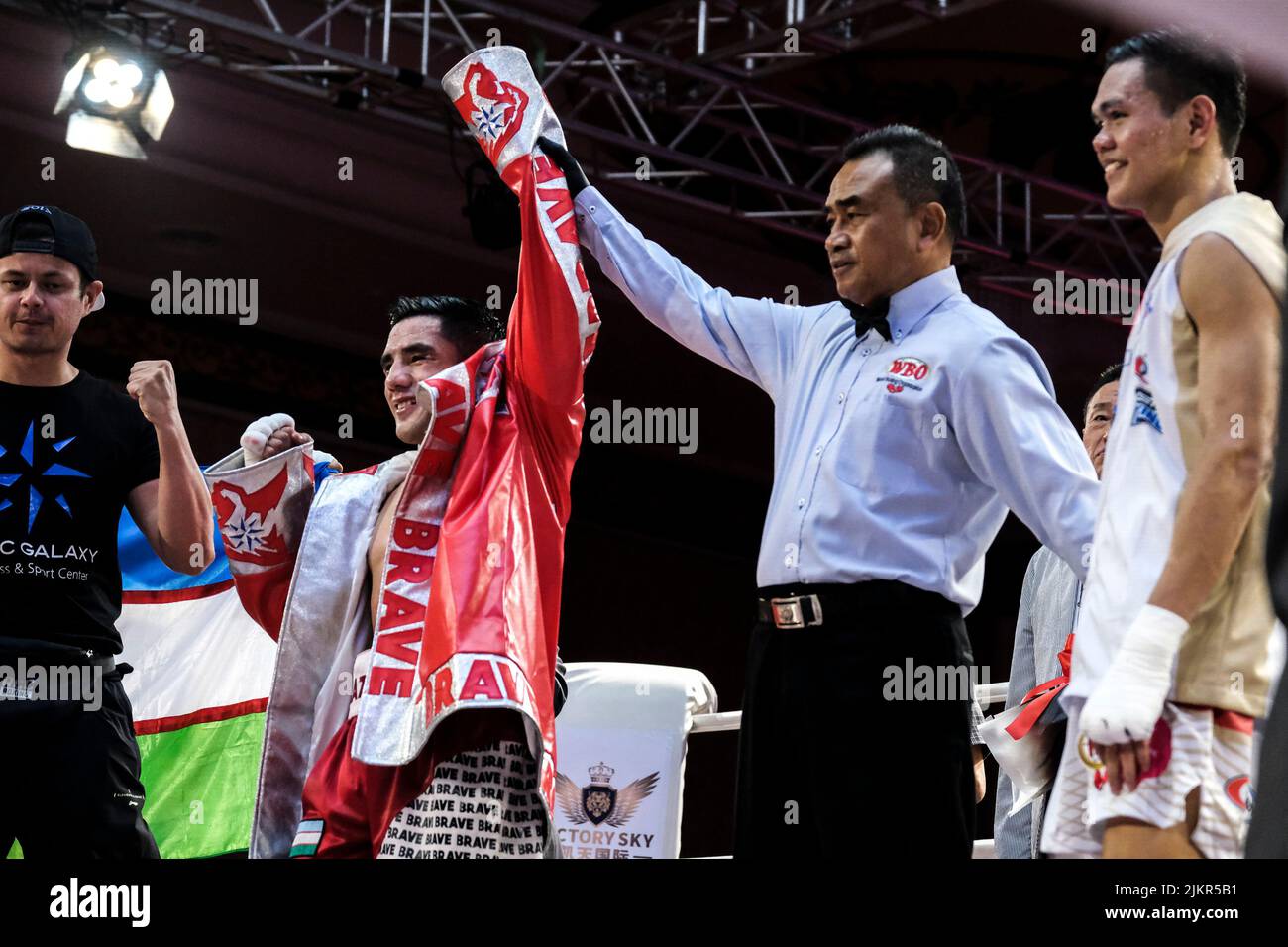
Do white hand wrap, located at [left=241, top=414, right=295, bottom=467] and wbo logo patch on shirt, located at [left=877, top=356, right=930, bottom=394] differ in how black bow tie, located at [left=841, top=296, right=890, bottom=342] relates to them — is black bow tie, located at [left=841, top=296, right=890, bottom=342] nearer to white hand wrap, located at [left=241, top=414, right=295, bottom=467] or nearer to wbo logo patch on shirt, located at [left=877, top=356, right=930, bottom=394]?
wbo logo patch on shirt, located at [left=877, top=356, right=930, bottom=394]

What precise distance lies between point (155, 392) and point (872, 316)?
131 cm

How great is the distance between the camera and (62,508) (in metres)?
2.89

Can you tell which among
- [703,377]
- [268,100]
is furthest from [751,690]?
[703,377]

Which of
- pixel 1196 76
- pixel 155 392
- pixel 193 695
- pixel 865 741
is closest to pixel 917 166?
pixel 1196 76

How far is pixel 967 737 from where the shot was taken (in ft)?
7.84

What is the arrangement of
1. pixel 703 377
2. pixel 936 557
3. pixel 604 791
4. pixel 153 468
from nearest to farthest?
pixel 936 557 < pixel 153 468 < pixel 604 791 < pixel 703 377

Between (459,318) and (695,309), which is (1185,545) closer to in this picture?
(695,309)

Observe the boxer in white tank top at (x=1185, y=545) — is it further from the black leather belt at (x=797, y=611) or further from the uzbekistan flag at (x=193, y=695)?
the uzbekistan flag at (x=193, y=695)

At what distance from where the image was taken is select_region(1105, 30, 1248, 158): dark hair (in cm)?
194

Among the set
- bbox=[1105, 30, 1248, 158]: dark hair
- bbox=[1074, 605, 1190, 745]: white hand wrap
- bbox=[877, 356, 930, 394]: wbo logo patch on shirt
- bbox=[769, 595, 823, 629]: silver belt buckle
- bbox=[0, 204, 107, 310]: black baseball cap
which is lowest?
bbox=[1074, 605, 1190, 745]: white hand wrap

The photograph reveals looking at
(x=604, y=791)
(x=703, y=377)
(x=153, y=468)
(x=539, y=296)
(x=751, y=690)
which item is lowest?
(x=604, y=791)

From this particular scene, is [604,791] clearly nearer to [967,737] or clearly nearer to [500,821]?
[500,821]

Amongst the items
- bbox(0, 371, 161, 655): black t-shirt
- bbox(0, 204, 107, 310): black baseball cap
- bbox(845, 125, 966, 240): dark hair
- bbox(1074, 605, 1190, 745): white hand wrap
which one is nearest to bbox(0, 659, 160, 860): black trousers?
bbox(0, 371, 161, 655): black t-shirt
